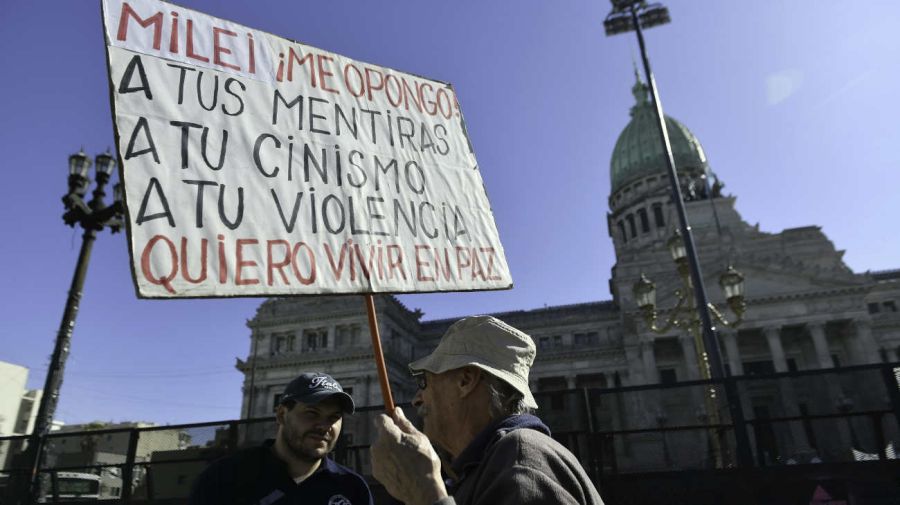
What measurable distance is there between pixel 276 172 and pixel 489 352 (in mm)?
1533

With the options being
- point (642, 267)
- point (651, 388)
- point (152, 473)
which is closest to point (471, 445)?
point (651, 388)

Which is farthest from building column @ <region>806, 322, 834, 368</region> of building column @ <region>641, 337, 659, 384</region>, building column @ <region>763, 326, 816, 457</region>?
building column @ <region>763, 326, 816, 457</region>

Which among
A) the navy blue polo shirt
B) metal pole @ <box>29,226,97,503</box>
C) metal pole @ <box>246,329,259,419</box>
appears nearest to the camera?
the navy blue polo shirt

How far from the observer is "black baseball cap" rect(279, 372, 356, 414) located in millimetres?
3547

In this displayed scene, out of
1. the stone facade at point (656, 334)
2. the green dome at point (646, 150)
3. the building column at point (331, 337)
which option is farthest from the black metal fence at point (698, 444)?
the green dome at point (646, 150)

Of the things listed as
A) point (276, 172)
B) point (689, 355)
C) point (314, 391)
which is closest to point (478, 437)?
point (276, 172)

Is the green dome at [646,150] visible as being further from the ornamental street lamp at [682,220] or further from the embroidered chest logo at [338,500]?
the embroidered chest logo at [338,500]

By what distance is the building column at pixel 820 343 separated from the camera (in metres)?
Answer: 40.2

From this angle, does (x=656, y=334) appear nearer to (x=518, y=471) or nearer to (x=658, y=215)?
(x=658, y=215)

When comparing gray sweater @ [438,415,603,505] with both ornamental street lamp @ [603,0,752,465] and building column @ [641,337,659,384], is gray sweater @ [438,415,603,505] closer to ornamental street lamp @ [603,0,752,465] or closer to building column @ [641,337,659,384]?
ornamental street lamp @ [603,0,752,465]

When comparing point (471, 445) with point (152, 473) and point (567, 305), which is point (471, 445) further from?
point (567, 305)

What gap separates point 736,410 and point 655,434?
0.98 m

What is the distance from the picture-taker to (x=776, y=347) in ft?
136

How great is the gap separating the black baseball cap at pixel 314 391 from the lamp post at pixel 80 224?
264 inches
